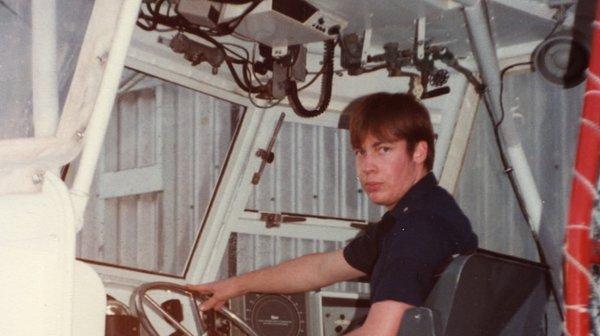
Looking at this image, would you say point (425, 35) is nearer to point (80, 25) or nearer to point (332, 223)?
point (332, 223)

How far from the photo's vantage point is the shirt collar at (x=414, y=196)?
7.86 ft

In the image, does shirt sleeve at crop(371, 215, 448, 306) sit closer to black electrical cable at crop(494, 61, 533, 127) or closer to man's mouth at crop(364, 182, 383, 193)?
man's mouth at crop(364, 182, 383, 193)

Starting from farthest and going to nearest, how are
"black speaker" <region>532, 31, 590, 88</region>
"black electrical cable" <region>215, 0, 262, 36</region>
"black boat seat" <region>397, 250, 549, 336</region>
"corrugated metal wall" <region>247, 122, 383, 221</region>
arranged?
"corrugated metal wall" <region>247, 122, 383, 221</region>
"black speaker" <region>532, 31, 590, 88</region>
"black electrical cable" <region>215, 0, 262, 36</region>
"black boat seat" <region>397, 250, 549, 336</region>

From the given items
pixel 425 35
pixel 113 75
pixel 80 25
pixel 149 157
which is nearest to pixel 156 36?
pixel 149 157

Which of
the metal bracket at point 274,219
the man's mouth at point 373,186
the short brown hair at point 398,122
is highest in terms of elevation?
the short brown hair at point 398,122

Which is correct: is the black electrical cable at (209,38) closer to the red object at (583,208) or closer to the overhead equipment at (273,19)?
the overhead equipment at (273,19)

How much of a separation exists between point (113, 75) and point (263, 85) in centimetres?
236

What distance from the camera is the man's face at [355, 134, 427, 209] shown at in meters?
2.69

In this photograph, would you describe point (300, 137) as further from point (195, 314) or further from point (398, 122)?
point (195, 314)

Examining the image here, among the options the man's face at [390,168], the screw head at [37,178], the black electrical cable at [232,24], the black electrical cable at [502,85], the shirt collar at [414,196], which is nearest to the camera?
the screw head at [37,178]

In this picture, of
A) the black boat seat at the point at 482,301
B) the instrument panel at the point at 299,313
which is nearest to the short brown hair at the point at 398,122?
the black boat seat at the point at 482,301

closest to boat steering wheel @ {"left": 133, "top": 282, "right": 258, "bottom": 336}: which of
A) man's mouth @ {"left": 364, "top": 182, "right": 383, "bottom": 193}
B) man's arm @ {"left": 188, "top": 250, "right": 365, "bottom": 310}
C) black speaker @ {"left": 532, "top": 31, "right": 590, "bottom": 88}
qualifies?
man's arm @ {"left": 188, "top": 250, "right": 365, "bottom": 310}

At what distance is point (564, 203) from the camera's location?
403 cm

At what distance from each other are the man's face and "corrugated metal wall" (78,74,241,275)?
144 cm
